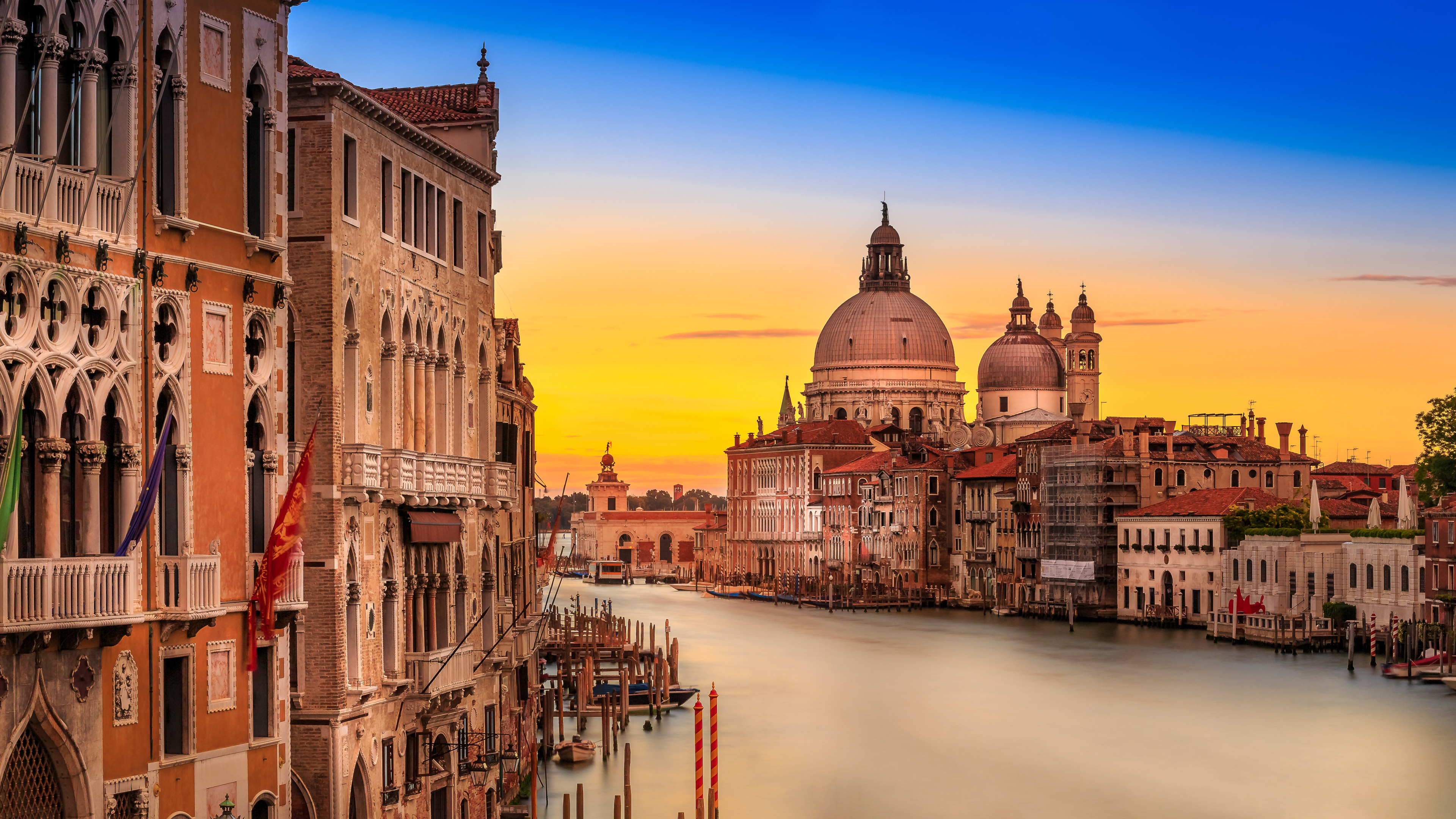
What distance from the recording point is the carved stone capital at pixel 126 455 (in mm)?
12812

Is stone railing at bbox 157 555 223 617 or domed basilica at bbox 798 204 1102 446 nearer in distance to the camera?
stone railing at bbox 157 555 223 617

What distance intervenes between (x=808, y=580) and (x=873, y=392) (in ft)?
50.7

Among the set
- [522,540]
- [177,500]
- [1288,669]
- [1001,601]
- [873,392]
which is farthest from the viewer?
[873,392]

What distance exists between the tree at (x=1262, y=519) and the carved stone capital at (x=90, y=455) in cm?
4998

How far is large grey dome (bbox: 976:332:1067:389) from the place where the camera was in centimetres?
10319

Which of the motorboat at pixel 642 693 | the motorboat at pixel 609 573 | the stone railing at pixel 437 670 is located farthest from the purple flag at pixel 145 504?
the motorboat at pixel 609 573

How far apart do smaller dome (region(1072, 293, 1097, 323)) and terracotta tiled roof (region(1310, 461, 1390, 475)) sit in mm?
20527

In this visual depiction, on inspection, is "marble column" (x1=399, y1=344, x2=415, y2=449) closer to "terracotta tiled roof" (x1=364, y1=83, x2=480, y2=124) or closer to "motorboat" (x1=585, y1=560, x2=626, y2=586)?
"terracotta tiled roof" (x1=364, y1=83, x2=480, y2=124)

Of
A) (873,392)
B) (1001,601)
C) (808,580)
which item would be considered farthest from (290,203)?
(873,392)

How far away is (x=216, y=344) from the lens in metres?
14.0

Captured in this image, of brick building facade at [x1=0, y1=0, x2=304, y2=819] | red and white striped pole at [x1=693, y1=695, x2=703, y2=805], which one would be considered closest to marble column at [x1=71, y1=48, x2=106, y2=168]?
brick building facade at [x1=0, y1=0, x2=304, y2=819]

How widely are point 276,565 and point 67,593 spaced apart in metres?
2.50

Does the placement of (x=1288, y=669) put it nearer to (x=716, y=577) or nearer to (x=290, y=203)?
(x=290, y=203)

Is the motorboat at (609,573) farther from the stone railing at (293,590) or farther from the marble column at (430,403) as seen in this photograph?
the stone railing at (293,590)
